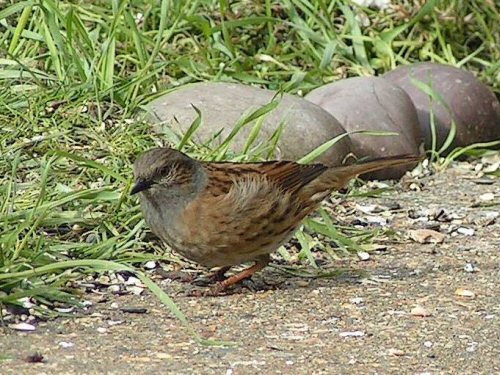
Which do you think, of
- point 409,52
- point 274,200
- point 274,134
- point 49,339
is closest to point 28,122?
point 274,134

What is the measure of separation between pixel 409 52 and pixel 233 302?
4.08 metres

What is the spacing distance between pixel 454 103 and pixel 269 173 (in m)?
2.97

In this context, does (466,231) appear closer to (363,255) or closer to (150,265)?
(363,255)

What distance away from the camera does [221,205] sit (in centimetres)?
577

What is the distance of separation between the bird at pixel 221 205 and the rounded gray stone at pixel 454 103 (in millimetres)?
2710

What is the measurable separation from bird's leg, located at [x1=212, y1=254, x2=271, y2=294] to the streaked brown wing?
12.5 inches

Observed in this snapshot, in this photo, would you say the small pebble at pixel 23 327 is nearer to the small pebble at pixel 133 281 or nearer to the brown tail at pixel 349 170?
the small pebble at pixel 133 281

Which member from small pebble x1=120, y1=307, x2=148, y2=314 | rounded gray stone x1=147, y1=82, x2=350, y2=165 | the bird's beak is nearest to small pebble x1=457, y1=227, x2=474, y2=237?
rounded gray stone x1=147, y1=82, x2=350, y2=165

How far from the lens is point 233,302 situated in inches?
226

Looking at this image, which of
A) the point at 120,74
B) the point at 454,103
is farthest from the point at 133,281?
the point at 454,103

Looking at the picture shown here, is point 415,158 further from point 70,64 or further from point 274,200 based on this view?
point 70,64

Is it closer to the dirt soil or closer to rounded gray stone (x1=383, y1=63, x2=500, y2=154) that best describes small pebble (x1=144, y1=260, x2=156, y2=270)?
the dirt soil

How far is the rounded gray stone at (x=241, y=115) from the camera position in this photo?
7215 mm

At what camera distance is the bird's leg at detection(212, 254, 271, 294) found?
588 cm
